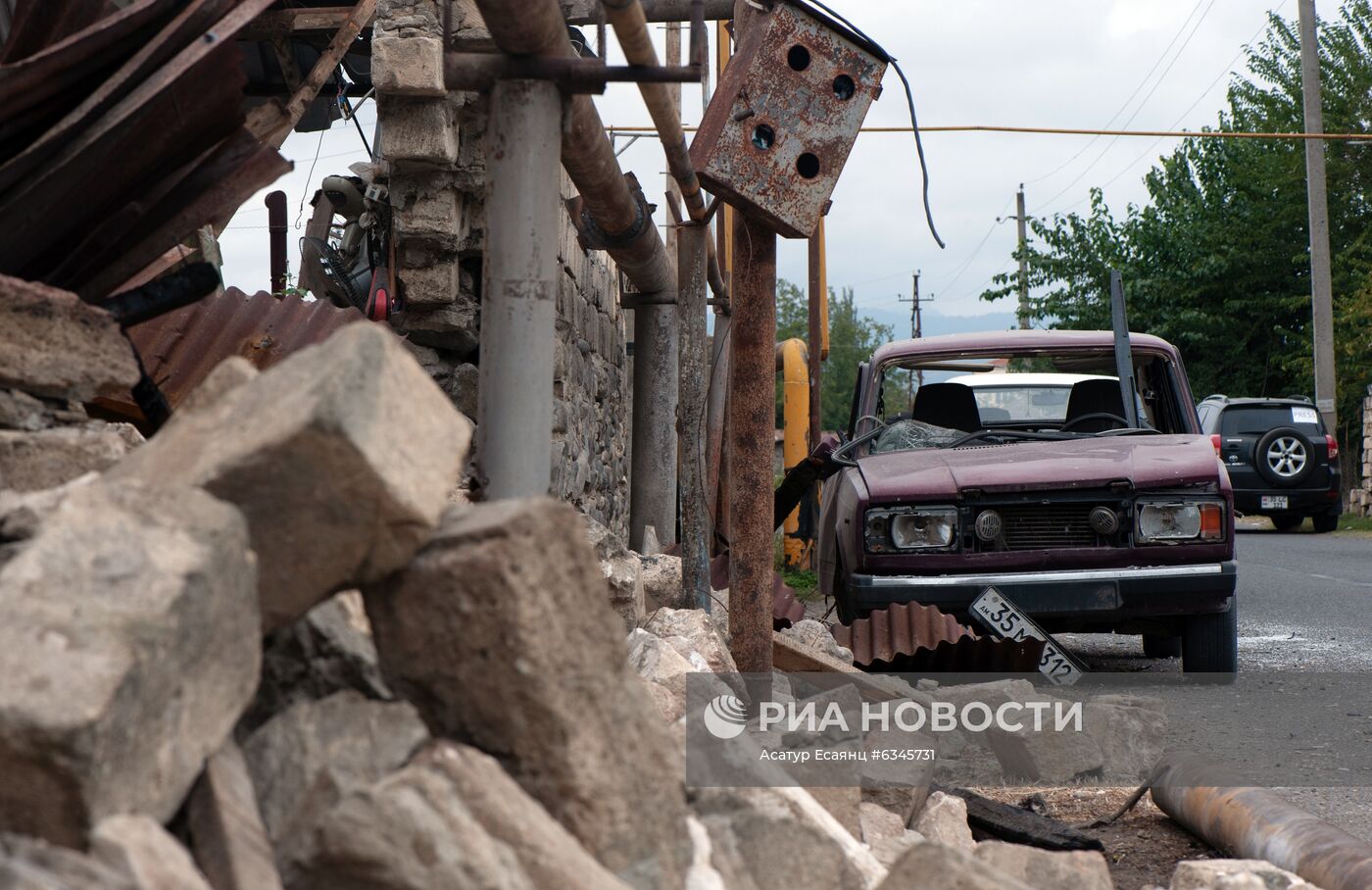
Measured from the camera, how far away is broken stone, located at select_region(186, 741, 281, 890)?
1481 mm

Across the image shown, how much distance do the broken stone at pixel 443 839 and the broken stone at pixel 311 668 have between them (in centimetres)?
30

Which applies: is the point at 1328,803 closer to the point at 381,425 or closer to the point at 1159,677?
the point at 1159,677

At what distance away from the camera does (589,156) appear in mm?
3799

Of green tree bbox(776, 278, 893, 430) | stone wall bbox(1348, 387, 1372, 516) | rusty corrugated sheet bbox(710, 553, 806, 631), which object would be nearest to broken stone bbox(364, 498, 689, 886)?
rusty corrugated sheet bbox(710, 553, 806, 631)

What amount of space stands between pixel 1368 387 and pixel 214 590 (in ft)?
86.5

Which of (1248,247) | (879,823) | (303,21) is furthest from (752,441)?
(1248,247)

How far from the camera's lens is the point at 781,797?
215cm

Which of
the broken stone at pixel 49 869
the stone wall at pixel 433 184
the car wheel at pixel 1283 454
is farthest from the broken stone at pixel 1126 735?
the car wheel at pixel 1283 454

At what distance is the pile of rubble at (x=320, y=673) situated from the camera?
53.9 inches

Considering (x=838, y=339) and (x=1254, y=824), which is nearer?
(x=1254, y=824)

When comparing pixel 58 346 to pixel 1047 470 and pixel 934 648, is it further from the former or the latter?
pixel 1047 470

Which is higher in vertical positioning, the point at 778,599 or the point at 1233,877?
the point at 778,599

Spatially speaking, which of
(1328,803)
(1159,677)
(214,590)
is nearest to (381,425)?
(214,590)

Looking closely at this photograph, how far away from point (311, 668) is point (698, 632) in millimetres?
2105
